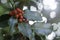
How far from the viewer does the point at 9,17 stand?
3.82 feet

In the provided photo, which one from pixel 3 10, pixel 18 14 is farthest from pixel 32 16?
pixel 3 10

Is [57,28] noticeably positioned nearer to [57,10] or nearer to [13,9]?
[57,10]

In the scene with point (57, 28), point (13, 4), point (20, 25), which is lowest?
point (57, 28)

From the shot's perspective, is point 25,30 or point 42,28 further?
point 42,28

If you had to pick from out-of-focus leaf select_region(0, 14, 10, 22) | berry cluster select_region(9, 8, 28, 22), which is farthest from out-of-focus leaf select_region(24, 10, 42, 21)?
out-of-focus leaf select_region(0, 14, 10, 22)

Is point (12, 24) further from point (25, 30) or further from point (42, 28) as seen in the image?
point (42, 28)

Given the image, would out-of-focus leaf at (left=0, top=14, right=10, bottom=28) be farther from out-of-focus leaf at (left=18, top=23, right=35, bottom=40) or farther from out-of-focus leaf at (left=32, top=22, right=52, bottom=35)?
out-of-focus leaf at (left=32, top=22, right=52, bottom=35)

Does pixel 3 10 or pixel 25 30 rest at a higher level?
pixel 3 10

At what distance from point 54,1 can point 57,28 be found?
405 mm

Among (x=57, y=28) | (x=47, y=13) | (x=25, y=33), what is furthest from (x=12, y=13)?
(x=47, y=13)

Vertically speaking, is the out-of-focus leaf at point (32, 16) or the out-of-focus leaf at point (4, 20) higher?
the out-of-focus leaf at point (32, 16)

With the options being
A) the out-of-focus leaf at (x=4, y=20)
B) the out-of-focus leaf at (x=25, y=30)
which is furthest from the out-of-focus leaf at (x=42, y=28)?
the out-of-focus leaf at (x=4, y=20)

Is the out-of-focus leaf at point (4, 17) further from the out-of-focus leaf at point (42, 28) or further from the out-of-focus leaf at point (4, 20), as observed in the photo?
the out-of-focus leaf at point (42, 28)

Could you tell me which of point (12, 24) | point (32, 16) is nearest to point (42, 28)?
point (32, 16)
